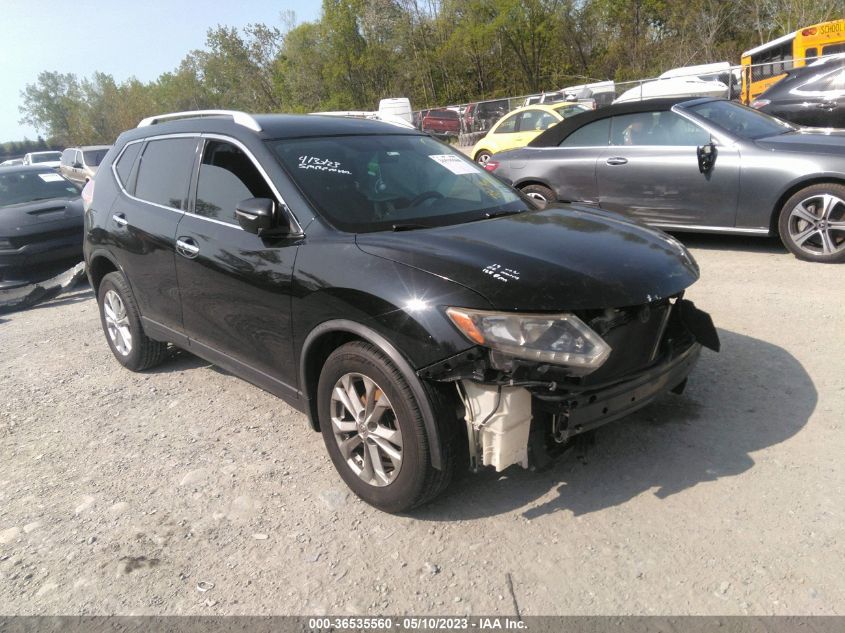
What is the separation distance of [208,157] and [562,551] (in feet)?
9.65

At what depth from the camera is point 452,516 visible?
2969 mm

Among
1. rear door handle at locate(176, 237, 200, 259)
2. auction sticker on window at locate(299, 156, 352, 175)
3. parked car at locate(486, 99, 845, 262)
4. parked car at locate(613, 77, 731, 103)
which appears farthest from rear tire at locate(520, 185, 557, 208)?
parked car at locate(613, 77, 731, 103)

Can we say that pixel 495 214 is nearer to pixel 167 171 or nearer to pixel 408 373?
pixel 408 373

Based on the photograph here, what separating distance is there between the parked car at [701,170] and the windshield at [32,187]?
7.07m

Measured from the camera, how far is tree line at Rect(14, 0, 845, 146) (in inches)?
1497

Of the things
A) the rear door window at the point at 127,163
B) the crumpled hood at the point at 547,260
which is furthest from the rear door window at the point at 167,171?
the crumpled hood at the point at 547,260

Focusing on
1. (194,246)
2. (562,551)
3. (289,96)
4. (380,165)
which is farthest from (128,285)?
(289,96)

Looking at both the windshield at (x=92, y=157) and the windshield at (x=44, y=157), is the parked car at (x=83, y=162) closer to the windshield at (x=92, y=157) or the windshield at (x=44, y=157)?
the windshield at (x=92, y=157)

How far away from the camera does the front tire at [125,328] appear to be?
478cm

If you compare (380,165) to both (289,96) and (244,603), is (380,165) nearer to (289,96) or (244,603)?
(244,603)

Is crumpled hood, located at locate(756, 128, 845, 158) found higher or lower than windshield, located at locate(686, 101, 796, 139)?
lower

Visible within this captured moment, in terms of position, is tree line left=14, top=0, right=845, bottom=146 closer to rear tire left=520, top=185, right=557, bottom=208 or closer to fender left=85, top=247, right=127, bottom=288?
rear tire left=520, top=185, right=557, bottom=208

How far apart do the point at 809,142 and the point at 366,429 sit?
5.63 meters

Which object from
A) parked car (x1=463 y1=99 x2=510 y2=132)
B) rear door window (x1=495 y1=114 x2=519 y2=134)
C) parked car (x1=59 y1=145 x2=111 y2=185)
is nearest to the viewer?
rear door window (x1=495 y1=114 x2=519 y2=134)
